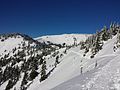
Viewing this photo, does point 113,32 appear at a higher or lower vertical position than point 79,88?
higher

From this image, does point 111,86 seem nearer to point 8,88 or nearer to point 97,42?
point 97,42

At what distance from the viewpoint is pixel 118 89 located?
645 inches

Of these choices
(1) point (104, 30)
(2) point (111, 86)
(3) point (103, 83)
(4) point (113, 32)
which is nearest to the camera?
(2) point (111, 86)

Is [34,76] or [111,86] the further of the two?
[34,76]

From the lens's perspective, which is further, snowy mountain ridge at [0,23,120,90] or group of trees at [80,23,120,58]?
group of trees at [80,23,120,58]

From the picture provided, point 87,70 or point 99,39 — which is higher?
point 99,39

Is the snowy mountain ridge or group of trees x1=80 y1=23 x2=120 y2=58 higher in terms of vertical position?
group of trees x1=80 y1=23 x2=120 y2=58

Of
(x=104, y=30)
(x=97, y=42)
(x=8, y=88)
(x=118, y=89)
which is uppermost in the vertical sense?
(x=104, y=30)

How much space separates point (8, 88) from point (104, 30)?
8520 centimetres

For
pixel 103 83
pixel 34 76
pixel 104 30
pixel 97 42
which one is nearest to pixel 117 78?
pixel 103 83

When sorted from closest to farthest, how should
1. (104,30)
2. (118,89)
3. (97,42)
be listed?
(118,89)
(97,42)
(104,30)

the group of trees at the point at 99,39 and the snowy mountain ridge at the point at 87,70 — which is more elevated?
the group of trees at the point at 99,39

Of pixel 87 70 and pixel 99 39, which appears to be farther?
pixel 99 39

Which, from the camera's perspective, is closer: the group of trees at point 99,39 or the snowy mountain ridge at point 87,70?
the snowy mountain ridge at point 87,70
